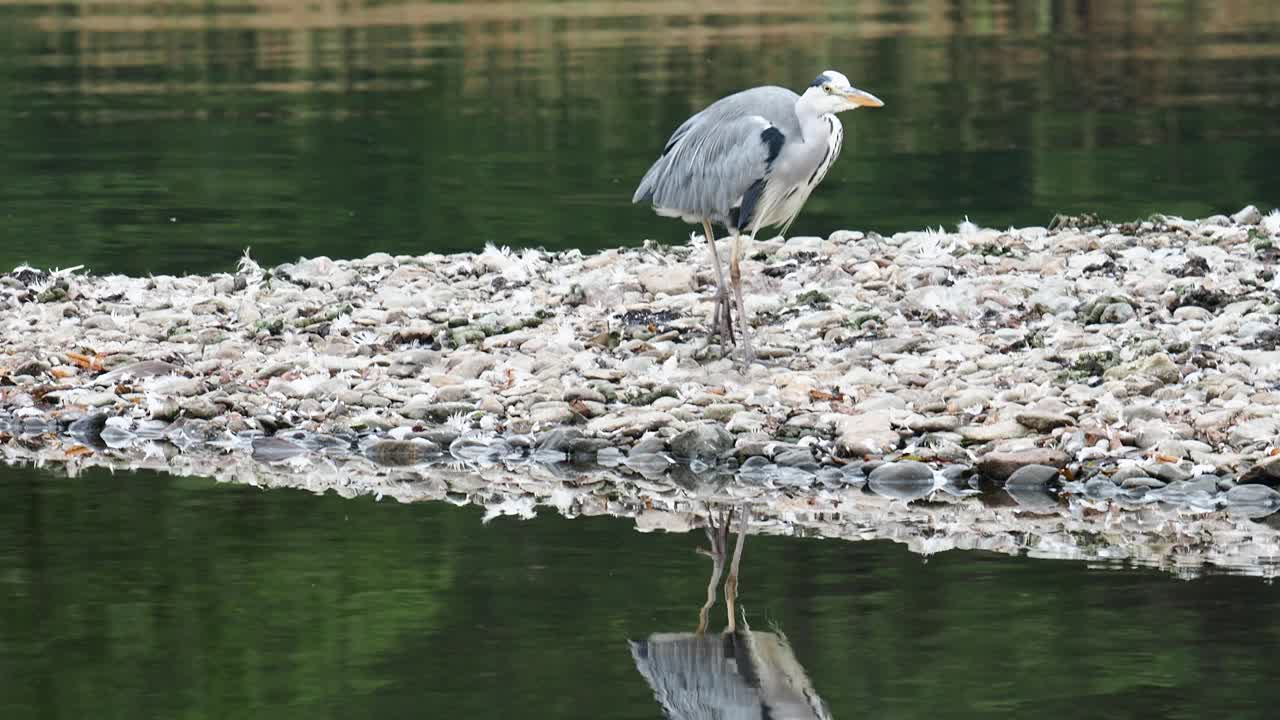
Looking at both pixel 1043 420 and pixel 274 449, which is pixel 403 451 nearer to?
pixel 274 449

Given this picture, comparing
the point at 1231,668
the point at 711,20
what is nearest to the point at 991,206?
the point at 1231,668

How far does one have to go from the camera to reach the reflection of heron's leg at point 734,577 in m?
8.05

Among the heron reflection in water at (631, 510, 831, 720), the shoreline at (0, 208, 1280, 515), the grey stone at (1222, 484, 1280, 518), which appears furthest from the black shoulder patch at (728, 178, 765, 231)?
the heron reflection in water at (631, 510, 831, 720)

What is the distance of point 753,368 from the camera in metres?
12.0

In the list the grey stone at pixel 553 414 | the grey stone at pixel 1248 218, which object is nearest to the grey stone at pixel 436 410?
the grey stone at pixel 553 414

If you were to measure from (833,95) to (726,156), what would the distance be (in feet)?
2.20

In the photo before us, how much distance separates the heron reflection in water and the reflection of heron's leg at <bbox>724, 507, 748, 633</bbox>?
0.01 metres

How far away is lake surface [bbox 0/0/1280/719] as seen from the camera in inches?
287

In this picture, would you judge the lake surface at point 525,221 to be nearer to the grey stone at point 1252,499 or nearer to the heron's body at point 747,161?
the grey stone at point 1252,499

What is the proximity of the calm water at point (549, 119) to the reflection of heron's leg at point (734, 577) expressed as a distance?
8.61m

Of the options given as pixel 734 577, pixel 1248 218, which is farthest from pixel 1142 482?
pixel 1248 218

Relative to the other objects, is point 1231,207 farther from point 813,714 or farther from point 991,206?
point 813,714

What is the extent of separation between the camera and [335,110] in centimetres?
3000

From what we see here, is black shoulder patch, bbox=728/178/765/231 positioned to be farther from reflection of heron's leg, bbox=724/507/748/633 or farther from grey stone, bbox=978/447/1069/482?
reflection of heron's leg, bbox=724/507/748/633
